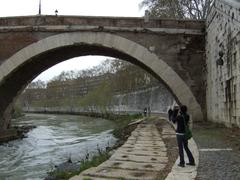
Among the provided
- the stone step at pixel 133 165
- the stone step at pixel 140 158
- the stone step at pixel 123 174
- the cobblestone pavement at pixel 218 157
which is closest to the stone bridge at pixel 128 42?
the cobblestone pavement at pixel 218 157

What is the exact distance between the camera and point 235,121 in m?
11.5

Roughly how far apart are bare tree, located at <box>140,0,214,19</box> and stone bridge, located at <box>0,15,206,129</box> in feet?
32.6

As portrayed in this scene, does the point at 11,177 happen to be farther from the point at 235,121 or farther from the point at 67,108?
the point at 67,108

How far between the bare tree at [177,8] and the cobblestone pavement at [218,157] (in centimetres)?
1638

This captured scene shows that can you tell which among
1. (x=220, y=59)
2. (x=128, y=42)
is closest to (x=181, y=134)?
(x=220, y=59)

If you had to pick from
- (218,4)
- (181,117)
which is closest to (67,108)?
(218,4)

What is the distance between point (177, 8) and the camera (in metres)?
26.8

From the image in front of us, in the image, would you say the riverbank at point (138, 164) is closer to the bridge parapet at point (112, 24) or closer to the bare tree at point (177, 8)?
the bridge parapet at point (112, 24)

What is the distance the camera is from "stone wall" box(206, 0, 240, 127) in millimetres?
11070

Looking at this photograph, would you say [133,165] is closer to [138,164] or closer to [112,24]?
[138,164]

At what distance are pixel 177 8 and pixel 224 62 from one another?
48.1 ft

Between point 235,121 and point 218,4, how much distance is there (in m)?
4.19

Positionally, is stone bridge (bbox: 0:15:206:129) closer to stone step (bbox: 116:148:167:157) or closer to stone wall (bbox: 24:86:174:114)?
stone step (bbox: 116:148:167:157)

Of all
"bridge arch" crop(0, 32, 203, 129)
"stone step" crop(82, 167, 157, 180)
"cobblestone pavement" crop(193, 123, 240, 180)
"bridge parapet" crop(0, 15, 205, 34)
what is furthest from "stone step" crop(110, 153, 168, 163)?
"bridge parapet" crop(0, 15, 205, 34)
